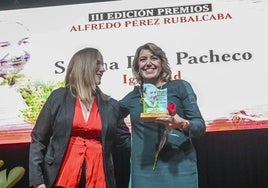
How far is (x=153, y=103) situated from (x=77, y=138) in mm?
353

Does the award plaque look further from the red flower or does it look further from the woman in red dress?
the woman in red dress

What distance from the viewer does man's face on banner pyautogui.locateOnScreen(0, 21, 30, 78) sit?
2.21 metres

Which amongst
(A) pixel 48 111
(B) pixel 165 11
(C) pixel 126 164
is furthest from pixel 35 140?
(B) pixel 165 11

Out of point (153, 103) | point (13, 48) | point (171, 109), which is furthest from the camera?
point (13, 48)

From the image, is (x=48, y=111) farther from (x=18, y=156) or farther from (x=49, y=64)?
(x=18, y=156)

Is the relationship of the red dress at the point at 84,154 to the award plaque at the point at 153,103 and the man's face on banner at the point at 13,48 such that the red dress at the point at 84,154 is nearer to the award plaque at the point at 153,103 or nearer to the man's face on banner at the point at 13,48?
the award plaque at the point at 153,103

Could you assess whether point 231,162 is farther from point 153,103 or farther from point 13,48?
point 13,48

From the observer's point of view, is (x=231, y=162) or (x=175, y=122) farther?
(x=231, y=162)

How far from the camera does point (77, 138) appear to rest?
5.94 feet

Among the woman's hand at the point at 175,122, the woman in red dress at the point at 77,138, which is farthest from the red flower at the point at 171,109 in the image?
the woman in red dress at the point at 77,138

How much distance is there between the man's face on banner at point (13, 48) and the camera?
221 centimetres

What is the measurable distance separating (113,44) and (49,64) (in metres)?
0.34

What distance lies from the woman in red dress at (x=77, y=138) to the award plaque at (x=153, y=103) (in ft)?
0.64

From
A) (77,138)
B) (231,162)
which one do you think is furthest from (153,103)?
(231,162)
